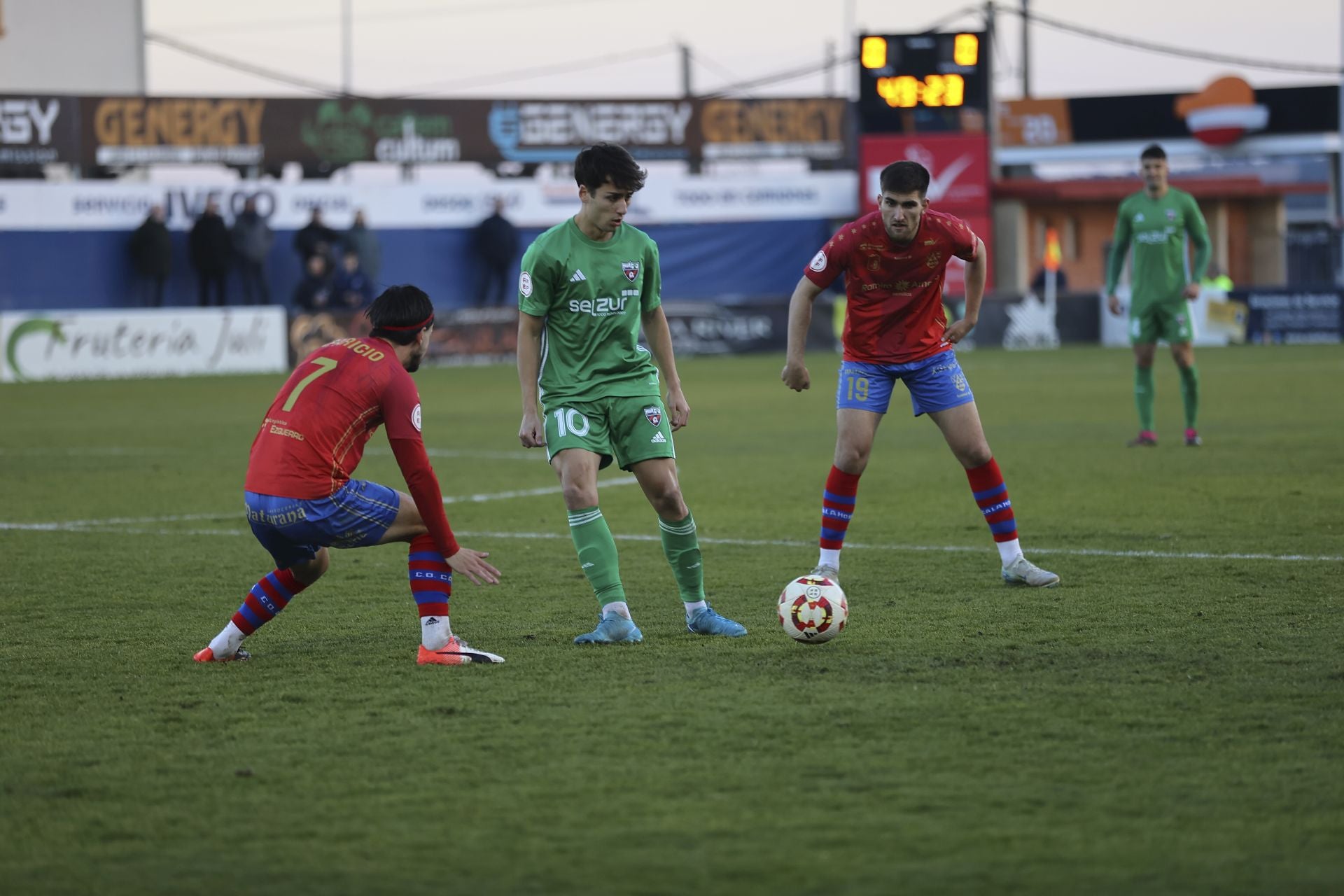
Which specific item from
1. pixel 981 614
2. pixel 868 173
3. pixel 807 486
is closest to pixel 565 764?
pixel 981 614

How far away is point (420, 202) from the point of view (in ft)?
113

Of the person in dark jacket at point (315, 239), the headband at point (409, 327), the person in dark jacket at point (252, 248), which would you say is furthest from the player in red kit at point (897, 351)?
the person in dark jacket at point (252, 248)

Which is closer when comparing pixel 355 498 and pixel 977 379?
pixel 355 498

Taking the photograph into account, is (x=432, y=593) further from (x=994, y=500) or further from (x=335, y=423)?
(x=994, y=500)

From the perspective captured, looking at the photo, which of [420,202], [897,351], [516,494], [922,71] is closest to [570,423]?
[897,351]

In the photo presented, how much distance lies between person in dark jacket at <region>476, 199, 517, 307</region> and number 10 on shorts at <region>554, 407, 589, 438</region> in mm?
26863

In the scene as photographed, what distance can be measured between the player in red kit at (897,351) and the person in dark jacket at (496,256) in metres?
25.8

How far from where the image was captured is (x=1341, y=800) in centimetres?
399

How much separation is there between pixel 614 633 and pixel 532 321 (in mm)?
1199

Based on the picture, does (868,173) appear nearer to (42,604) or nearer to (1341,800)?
(42,604)

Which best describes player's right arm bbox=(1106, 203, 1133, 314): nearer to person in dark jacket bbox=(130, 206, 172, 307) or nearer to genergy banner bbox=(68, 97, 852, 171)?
person in dark jacket bbox=(130, 206, 172, 307)

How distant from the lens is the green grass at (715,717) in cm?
369

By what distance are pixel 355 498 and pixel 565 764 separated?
1696 mm

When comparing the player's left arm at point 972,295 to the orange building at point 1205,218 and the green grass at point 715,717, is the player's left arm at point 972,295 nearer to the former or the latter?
the green grass at point 715,717
